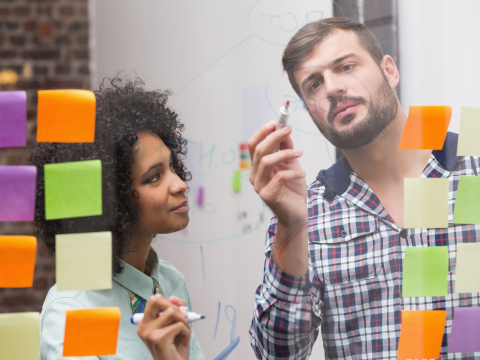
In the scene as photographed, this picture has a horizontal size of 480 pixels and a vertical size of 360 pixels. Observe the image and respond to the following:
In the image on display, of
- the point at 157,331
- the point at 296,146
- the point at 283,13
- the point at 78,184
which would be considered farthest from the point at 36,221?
the point at 283,13

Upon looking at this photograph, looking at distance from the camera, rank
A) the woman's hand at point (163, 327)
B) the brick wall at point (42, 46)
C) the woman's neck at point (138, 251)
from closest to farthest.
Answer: the woman's hand at point (163, 327) < the woman's neck at point (138, 251) < the brick wall at point (42, 46)

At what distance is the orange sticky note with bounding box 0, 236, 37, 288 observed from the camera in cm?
84

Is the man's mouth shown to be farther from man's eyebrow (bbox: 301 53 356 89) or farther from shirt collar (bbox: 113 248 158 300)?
shirt collar (bbox: 113 248 158 300)

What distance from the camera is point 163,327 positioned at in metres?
0.76

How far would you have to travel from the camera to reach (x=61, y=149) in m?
0.84

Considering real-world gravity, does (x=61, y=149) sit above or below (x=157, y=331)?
above

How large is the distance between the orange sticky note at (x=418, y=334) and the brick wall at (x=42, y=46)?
0.71 metres

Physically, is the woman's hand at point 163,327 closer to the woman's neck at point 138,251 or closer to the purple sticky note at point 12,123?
the woman's neck at point 138,251

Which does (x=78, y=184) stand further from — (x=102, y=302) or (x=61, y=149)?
(x=102, y=302)

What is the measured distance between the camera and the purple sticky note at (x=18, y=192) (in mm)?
835

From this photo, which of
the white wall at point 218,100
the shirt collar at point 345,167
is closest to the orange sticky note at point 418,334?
the white wall at point 218,100

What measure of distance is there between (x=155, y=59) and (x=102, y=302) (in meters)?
0.47

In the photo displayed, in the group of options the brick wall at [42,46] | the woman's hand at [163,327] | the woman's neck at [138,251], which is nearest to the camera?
the woman's hand at [163,327]

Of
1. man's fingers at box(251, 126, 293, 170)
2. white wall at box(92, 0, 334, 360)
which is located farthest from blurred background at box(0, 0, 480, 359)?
man's fingers at box(251, 126, 293, 170)
